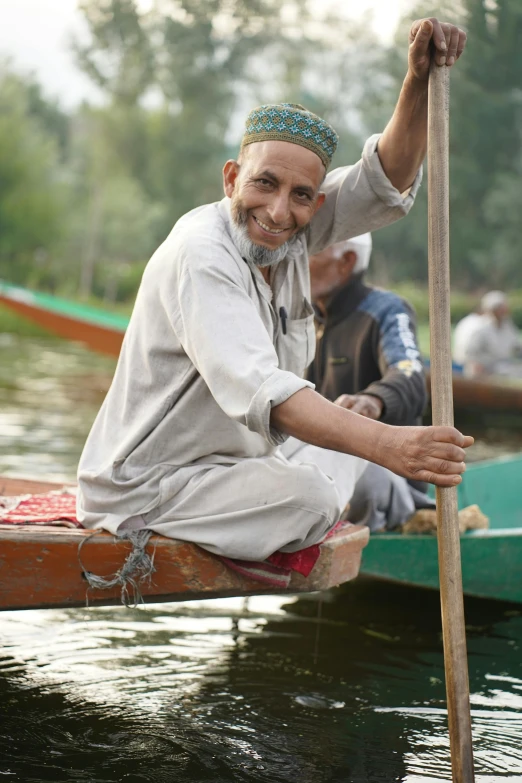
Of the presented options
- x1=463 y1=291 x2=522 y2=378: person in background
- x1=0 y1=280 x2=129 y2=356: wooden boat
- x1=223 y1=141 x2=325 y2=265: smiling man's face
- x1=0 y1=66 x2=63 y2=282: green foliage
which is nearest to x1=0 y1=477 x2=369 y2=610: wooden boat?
x1=223 y1=141 x2=325 y2=265: smiling man's face

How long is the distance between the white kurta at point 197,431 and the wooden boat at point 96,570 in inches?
2.5

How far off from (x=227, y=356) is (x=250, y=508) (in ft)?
1.45

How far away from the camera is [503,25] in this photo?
81.6 feet

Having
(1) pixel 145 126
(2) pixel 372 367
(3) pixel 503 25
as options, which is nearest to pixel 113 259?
(1) pixel 145 126

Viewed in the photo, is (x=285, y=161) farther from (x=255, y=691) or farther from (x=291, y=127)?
(x=255, y=691)

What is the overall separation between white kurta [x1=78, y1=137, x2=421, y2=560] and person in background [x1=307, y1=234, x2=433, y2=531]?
127cm

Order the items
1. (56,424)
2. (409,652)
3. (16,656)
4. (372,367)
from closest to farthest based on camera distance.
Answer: (16,656), (409,652), (372,367), (56,424)

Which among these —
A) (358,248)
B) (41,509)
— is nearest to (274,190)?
(41,509)

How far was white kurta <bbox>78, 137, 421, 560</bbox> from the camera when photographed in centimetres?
238

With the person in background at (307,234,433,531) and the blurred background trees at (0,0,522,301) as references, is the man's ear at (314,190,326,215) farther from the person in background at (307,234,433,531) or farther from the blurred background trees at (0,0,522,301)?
the blurred background trees at (0,0,522,301)

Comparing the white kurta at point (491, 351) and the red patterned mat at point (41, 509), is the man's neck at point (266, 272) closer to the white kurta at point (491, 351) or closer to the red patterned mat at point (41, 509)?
the red patterned mat at point (41, 509)

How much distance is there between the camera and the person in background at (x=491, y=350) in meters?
11.7

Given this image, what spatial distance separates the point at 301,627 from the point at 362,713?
0.83 metres

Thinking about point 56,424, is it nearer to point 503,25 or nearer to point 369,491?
point 369,491
